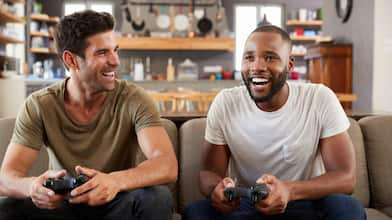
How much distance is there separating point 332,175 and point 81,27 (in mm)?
1002

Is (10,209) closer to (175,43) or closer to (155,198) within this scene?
(155,198)

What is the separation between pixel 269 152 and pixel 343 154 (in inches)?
9.9

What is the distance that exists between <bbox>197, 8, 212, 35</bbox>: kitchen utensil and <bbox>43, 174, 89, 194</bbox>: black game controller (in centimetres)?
817

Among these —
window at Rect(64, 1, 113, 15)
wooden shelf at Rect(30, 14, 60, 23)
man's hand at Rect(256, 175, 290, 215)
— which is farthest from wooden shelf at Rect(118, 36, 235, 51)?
man's hand at Rect(256, 175, 290, 215)

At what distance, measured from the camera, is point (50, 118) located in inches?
68.4

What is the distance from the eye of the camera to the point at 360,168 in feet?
6.84

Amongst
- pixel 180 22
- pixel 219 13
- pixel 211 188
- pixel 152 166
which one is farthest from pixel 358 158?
pixel 180 22

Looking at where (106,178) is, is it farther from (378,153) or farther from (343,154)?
(378,153)

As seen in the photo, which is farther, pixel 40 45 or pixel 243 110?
pixel 40 45

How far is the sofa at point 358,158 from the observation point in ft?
6.64

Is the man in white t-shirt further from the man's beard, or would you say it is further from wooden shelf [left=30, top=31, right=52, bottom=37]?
wooden shelf [left=30, top=31, right=52, bottom=37]

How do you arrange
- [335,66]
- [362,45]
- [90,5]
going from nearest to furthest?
1. [362,45]
2. [335,66]
3. [90,5]

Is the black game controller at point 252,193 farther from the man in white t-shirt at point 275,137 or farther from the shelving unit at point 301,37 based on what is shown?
the shelving unit at point 301,37

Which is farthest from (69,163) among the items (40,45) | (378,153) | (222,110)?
(40,45)
